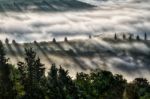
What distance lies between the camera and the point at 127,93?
508ft

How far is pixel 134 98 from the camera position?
150m

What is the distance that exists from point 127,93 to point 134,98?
16.5 feet
